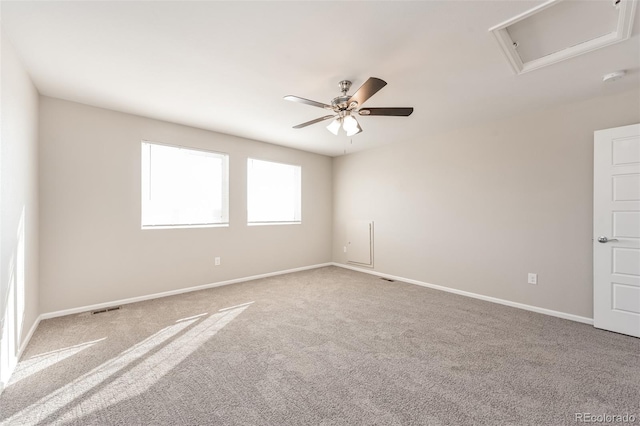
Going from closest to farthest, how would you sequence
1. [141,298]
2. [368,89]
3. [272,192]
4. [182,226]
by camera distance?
[368,89]
[141,298]
[182,226]
[272,192]

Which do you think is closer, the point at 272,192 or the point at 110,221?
the point at 110,221

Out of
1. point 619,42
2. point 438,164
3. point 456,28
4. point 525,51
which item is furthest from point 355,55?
point 438,164

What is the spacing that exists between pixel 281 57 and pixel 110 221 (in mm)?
2889

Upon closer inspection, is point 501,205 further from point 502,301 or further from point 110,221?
point 110,221

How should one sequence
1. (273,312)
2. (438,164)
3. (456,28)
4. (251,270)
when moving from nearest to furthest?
(456,28), (273,312), (438,164), (251,270)

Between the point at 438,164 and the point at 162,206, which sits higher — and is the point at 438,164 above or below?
above

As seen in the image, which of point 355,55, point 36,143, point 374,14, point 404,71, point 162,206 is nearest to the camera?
point 374,14

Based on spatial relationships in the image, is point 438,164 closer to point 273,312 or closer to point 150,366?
point 273,312

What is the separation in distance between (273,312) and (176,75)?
2.64 m

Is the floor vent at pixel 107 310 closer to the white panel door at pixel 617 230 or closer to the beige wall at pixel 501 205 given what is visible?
the beige wall at pixel 501 205

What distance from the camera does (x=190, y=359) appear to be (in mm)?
2158

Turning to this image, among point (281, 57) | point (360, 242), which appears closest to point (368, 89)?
point (281, 57)

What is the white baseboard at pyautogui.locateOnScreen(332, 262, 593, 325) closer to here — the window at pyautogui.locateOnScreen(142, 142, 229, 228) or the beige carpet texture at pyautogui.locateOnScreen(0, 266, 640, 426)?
the beige carpet texture at pyautogui.locateOnScreen(0, 266, 640, 426)

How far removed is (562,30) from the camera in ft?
6.28
